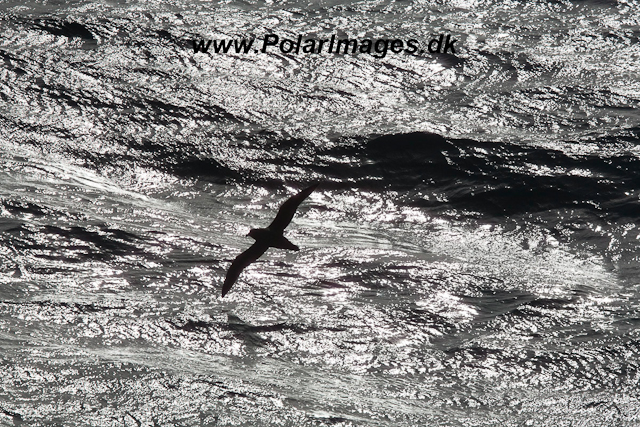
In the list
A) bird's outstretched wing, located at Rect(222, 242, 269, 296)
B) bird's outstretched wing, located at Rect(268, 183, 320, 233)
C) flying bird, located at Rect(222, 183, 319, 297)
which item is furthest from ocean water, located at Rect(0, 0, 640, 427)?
bird's outstretched wing, located at Rect(268, 183, 320, 233)

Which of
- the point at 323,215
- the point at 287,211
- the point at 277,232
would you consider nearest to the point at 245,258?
the point at 277,232

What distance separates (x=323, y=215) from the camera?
39.5 feet

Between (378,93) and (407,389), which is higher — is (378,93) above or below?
above

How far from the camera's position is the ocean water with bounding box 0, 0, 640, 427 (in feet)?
26.5

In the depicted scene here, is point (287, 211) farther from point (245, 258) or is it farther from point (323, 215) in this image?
point (323, 215)

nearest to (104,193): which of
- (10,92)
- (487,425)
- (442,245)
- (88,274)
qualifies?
(88,274)

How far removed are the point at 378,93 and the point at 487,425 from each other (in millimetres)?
7317

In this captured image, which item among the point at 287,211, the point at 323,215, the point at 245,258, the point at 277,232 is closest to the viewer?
the point at 287,211

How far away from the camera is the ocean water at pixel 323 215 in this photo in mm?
8078

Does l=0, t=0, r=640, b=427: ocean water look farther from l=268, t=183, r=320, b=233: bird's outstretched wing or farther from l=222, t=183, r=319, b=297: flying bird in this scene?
l=268, t=183, r=320, b=233: bird's outstretched wing

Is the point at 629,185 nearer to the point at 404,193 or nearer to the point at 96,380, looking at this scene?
the point at 404,193

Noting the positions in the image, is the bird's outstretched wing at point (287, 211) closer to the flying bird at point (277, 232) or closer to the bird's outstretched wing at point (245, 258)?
the flying bird at point (277, 232)

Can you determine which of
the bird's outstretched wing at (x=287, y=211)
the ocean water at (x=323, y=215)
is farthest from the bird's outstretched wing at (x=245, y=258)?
the ocean water at (x=323, y=215)

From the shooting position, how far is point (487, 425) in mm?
7793
